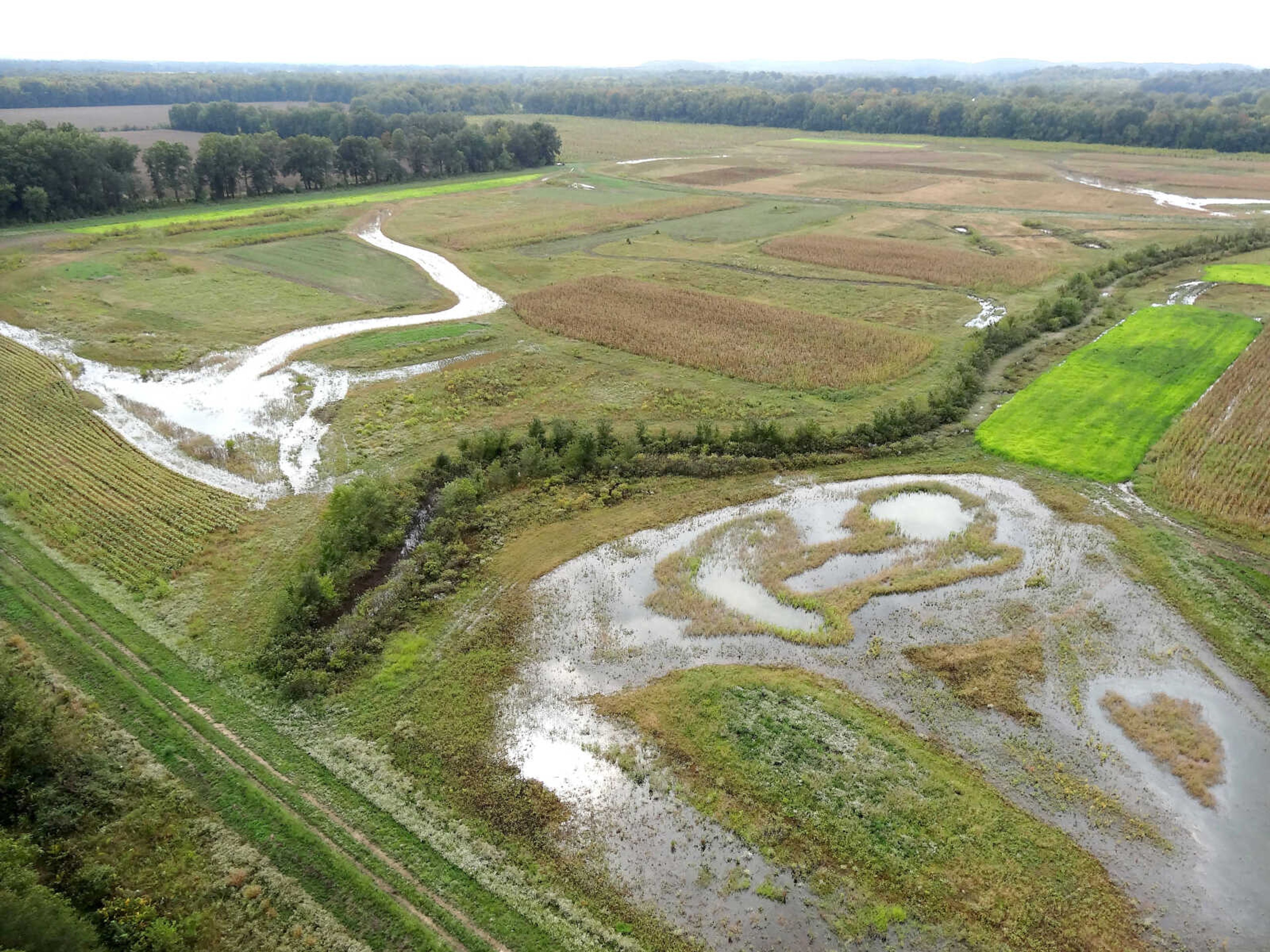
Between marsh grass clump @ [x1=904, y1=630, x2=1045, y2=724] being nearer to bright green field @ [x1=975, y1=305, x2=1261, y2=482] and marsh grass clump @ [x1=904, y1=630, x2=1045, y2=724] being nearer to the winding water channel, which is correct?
bright green field @ [x1=975, y1=305, x2=1261, y2=482]

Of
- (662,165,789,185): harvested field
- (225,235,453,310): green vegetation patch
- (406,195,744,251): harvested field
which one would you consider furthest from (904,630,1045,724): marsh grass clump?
(662,165,789,185): harvested field

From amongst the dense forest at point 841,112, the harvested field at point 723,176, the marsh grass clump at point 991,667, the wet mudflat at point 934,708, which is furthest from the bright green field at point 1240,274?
the dense forest at point 841,112

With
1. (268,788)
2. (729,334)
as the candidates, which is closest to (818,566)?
(268,788)

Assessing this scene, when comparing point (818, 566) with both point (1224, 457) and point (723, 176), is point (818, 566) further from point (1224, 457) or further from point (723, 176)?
point (723, 176)

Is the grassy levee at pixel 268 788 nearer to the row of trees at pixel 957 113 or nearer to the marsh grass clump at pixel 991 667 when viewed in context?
the marsh grass clump at pixel 991 667

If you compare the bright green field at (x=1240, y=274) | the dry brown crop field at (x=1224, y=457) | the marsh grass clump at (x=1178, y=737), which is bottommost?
the marsh grass clump at (x=1178, y=737)

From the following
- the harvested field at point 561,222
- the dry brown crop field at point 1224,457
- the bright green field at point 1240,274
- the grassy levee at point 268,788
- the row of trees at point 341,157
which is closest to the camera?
the grassy levee at point 268,788

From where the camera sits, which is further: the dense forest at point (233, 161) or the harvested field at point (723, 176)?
the harvested field at point (723, 176)
